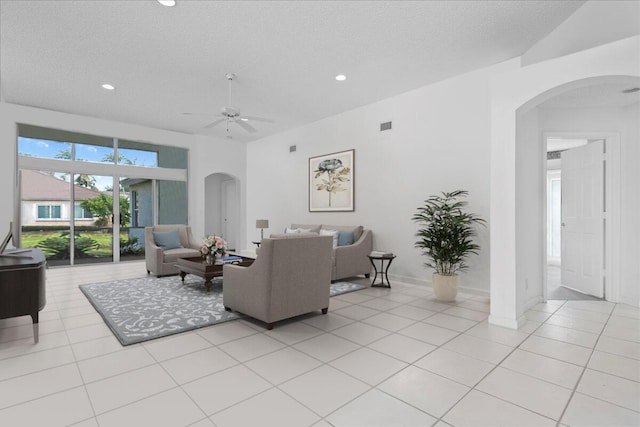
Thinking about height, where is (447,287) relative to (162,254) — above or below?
below

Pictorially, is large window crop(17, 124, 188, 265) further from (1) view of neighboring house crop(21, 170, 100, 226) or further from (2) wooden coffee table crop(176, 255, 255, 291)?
(2) wooden coffee table crop(176, 255, 255, 291)

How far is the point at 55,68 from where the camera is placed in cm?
476

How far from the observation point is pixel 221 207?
1120 centimetres

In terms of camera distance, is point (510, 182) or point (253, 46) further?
point (253, 46)

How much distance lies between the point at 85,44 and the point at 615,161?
23.7 ft

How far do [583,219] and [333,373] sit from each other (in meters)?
4.76

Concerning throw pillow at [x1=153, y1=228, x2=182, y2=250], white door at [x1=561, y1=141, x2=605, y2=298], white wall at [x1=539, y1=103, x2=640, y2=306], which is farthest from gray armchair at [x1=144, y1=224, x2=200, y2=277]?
white door at [x1=561, y1=141, x2=605, y2=298]

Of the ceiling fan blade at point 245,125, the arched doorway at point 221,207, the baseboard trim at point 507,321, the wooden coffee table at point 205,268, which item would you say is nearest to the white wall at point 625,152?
the baseboard trim at point 507,321

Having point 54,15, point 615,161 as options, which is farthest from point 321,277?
point 615,161

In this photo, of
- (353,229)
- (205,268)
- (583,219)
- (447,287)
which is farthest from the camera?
(353,229)

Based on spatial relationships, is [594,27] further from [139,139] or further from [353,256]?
[139,139]

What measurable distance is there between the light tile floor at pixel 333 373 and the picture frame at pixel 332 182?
10.4ft

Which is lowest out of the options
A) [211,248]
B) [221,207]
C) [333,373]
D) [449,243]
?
[333,373]

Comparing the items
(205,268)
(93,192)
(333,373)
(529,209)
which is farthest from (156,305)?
(93,192)
